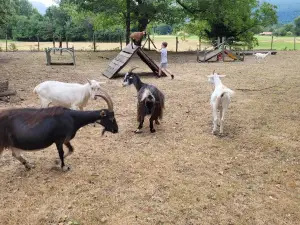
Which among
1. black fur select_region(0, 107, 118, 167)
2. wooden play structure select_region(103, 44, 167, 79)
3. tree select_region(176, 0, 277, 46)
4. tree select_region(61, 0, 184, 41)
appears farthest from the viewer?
tree select_region(176, 0, 277, 46)

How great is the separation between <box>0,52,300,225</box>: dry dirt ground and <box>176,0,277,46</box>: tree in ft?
53.8

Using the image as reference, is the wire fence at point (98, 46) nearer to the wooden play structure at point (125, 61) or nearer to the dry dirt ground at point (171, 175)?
the wooden play structure at point (125, 61)

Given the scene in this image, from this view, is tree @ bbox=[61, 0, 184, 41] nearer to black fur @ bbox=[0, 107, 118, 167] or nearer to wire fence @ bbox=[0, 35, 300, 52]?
wire fence @ bbox=[0, 35, 300, 52]

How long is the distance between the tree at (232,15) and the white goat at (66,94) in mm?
18117

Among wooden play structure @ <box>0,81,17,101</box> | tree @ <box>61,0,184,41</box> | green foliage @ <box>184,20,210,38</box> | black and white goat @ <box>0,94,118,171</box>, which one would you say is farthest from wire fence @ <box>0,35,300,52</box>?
black and white goat @ <box>0,94,118,171</box>

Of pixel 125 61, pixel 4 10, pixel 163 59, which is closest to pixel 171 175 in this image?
pixel 125 61

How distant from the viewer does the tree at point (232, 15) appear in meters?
23.1

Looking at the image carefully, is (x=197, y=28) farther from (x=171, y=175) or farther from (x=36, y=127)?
(x=36, y=127)

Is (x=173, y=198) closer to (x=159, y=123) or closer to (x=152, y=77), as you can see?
(x=159, y=123)

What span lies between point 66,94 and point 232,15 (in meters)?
20.9

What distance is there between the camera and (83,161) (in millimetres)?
5496

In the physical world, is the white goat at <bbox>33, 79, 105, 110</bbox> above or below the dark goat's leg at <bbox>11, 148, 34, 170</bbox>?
above

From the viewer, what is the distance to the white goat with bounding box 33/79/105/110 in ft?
21.9

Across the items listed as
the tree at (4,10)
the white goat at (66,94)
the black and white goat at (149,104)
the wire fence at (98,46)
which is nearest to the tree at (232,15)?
the wire fence at (98,46)
